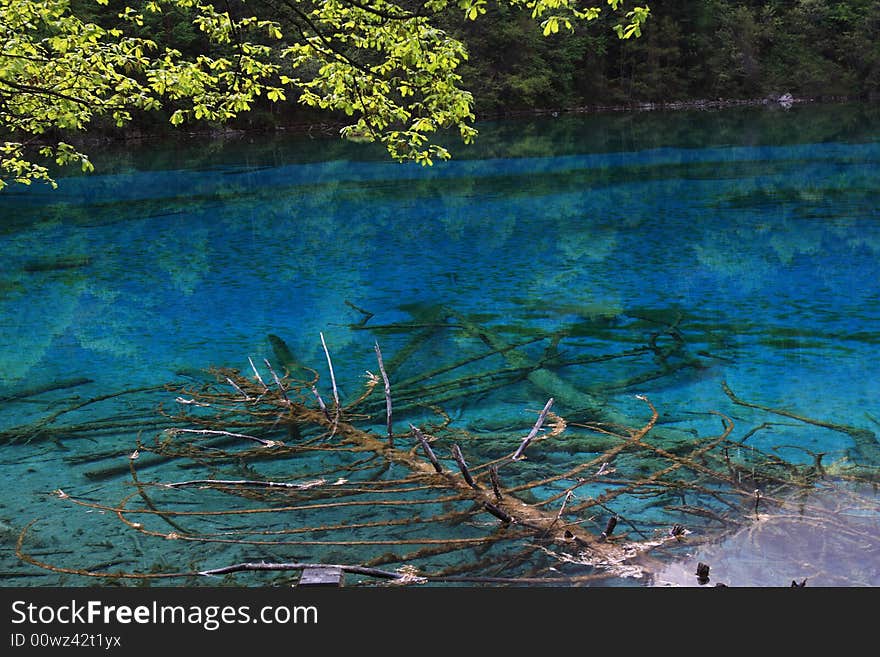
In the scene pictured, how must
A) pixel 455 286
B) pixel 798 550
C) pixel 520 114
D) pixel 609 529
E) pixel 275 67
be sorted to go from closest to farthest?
pixel 609 529, pixel 798 550, pixel 275 67, pixel 455 286, pixel 520 114

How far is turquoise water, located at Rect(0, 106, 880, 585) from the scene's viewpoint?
9227mm

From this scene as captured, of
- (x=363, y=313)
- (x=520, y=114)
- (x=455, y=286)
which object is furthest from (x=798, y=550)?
(x=520, y=114)

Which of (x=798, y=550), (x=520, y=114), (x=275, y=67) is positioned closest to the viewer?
(x=798, y=550)

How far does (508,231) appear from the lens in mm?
22250

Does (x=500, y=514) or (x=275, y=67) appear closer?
(x=500, y=514)

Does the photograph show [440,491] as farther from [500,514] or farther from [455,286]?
[455,286]

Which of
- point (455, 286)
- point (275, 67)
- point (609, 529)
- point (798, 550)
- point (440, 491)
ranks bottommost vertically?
point (798, 550)

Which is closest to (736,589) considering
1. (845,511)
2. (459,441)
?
(845,511)

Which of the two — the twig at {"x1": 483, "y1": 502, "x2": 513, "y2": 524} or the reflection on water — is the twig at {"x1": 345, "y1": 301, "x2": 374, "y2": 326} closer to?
the twig at {"x1": 483, "y1": 502, "x2": 513, "y2": 524}

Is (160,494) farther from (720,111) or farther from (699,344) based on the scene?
(720,111)

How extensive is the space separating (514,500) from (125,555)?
3.08m

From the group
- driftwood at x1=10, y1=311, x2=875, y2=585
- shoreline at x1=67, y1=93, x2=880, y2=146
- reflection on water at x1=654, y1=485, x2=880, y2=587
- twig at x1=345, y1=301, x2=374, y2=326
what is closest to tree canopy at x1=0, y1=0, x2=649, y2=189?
twig at x1=345, y1=301, x2=374, y2=326

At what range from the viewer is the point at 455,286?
16406 millimetres

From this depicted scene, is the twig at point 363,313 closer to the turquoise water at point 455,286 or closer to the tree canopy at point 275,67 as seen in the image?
the turquoise water at point 455,286
